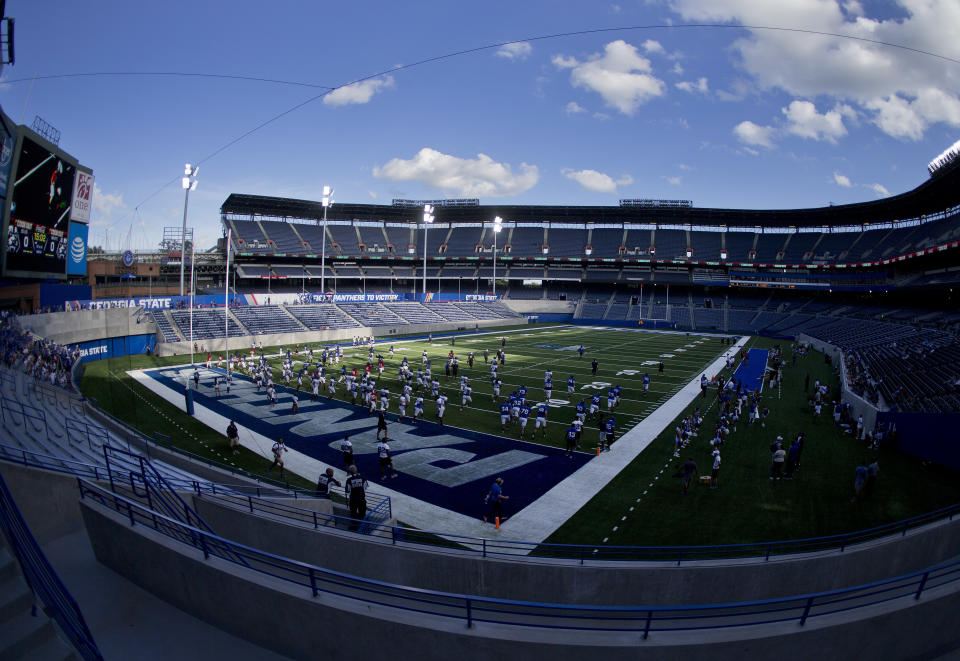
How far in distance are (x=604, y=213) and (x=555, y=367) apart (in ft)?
159

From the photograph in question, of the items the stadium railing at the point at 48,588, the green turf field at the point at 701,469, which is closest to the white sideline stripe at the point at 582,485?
the green turf field at the point at 701,469

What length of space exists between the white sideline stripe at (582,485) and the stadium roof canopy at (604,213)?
2043 inches

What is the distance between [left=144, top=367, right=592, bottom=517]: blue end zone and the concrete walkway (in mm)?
289

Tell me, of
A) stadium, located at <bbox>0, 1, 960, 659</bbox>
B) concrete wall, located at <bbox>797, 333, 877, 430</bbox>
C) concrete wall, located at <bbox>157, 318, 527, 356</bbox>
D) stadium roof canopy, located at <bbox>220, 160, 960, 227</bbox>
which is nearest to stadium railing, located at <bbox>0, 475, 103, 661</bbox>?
stadium, located at <bbox>0, 1, 960, 659</bbox>

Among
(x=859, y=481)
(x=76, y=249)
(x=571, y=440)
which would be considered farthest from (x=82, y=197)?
(x=859, y=481)

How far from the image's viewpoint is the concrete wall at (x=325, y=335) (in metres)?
35.9

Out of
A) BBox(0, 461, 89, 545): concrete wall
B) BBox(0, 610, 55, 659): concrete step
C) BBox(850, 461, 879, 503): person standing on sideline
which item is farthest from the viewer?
BBox(850, 461, 879, 503): person standing on sideline

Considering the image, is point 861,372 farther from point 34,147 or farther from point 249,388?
point 34,147

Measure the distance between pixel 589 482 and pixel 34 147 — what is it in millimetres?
21185

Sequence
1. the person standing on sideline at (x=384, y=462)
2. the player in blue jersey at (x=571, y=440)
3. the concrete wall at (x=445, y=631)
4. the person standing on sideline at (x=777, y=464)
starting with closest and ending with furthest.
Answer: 1. the concrete wall at (x=445, y=631)
2. the person standing on sideline at (x=384, y=462)
3. the person standing on sideline at (x=777, y=464)
4. the player in blue jersey at (x=571, y=440)

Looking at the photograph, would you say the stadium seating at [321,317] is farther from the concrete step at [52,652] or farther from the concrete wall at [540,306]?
the concrete step at [52,652]

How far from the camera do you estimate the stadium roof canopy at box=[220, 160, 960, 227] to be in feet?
201

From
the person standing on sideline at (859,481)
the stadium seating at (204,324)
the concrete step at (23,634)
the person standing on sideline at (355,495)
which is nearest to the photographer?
the concrete step at (23,634)

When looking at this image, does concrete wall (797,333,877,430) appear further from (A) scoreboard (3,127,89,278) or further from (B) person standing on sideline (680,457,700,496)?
(A) scoreboard (3,127,89,278)
